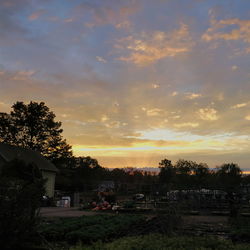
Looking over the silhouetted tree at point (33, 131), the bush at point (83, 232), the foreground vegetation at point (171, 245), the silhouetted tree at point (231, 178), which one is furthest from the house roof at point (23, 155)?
the foreground vegetation at point (171, 245)

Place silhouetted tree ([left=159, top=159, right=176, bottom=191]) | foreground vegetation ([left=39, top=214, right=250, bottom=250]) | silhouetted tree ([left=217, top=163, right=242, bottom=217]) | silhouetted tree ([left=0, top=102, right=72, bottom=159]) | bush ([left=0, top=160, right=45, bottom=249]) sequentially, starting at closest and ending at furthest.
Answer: bush ([left=0, top=160, right=45, bottom=249])
foreground vegetation ([left=39, top=214, right=250, bottom=250])
silhouetted tree ([left=217, top=163, right=242, bottom=217])
silhouetted tree ([left=0, top=102, right=72, bottom=159])
silhouetted tree ([left=159, top=159, right=176, bottom=191])

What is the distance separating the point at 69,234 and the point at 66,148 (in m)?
42.8

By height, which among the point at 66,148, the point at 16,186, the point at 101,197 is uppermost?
the point at 66,148

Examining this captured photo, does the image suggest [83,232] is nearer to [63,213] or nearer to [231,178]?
[63,213]

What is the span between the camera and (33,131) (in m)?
51.2

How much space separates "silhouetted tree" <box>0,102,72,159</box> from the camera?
50.6 metres

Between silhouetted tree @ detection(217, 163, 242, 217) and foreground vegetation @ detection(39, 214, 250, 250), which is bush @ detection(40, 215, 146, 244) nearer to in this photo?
foreground vegetation @ detection(39, 214, 250, 250)

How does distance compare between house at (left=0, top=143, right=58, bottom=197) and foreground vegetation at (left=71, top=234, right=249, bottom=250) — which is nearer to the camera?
foreground vegetation at (left=71, top=234, right=249, bottom=250)

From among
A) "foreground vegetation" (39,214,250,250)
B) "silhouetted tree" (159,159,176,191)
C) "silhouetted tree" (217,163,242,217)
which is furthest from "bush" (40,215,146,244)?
"silhouetted tree" (159,159,176,191)

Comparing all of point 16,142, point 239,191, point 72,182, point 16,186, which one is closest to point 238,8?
point 16,186

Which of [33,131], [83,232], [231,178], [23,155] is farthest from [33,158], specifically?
[231,178]

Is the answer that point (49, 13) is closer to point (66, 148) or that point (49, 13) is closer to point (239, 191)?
point (239, 191)

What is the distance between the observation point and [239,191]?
20.1 metres

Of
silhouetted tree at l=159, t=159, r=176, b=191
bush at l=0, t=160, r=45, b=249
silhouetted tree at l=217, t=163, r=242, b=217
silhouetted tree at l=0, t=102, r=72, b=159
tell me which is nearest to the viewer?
bush at l=0, t=160, r=45, b=249
